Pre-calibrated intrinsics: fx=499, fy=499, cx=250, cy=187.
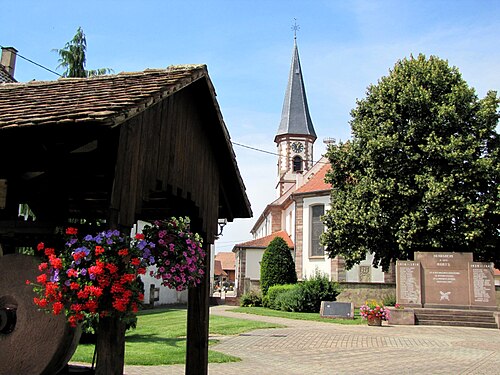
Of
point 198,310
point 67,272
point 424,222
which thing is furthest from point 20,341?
point 424,222

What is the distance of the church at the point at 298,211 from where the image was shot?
130 ft

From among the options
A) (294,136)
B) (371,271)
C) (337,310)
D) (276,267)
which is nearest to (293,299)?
(337,310)

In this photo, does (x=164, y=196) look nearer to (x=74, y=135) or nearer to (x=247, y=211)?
(x=247, y=211)

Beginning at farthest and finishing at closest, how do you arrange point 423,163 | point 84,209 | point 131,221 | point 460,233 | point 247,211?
1. point 423,163
2. point 460,233
3. point 247,211
4. point 84,209
5. point 131,221

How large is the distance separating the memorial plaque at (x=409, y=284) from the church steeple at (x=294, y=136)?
3787cm

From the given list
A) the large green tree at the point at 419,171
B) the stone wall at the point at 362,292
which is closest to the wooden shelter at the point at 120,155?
the large green tree at the point at 419,171

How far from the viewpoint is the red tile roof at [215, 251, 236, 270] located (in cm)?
10088

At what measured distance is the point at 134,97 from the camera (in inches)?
221

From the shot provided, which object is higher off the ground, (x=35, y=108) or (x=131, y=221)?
(x=35, y=108)

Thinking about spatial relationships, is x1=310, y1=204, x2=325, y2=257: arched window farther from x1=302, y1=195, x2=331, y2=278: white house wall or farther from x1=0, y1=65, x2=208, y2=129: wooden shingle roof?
x1=0, y1=65, x2=208, y2=129: wooden shingle roof

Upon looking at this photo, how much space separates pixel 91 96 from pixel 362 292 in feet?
98.0

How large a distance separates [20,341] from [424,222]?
78.2 feet

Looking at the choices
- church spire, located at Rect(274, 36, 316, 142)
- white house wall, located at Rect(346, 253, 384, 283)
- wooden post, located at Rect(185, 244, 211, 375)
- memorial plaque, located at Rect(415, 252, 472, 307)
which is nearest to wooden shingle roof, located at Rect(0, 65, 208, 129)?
wooden post, located at Rect(185, 244, 211, 375)

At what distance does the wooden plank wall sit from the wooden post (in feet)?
2.82
